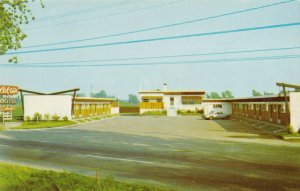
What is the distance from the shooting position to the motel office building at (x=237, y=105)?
2591 cm

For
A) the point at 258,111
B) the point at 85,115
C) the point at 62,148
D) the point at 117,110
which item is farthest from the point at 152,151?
the point at 117,110

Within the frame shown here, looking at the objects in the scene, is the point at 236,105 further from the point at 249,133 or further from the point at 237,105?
the point at 249,133

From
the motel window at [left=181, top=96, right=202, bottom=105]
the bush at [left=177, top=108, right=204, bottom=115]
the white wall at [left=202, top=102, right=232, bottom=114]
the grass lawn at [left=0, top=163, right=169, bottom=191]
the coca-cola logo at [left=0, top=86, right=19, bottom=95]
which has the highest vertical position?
the coca-cola logo at [left=0, top=86, right=19, bottom=95]

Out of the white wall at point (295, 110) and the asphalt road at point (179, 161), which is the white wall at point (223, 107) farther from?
the asphalt road at point (179, 161)

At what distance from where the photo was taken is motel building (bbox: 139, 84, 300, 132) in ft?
85.1

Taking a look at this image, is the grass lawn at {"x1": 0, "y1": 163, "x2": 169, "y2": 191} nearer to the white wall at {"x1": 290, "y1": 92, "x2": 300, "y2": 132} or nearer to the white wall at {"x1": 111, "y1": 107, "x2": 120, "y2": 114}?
the white wall at {"x1": 290, "y1": 92, "x2": 300, "y2": 132}

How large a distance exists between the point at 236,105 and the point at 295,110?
95.2ft

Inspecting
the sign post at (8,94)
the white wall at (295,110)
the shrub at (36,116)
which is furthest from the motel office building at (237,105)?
the sign post at (8,94)

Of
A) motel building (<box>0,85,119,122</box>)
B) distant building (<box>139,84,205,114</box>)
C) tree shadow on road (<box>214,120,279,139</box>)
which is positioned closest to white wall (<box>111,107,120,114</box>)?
distant building (<box>139,84,205,114</box>)

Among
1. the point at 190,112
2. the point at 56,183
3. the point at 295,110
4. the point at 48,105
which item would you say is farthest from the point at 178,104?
the point at 56,183

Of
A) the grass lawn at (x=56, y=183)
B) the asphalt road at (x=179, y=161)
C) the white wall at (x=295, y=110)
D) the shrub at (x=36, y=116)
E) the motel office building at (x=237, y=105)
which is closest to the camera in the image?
the grass lawn at (x=56, y=183)

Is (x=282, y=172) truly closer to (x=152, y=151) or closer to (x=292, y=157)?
(x=292, y=157)

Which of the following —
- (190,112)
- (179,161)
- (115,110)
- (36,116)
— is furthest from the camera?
(115,110)

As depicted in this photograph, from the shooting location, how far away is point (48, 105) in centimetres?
4241
